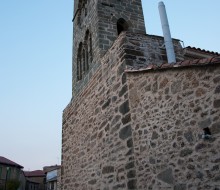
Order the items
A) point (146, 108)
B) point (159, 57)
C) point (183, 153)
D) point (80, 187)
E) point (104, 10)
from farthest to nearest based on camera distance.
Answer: point (104, 10) < point (80, 187) < point (159, 57) < point (146, 108) < point (183, 153)

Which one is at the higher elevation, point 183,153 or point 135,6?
point 135,6

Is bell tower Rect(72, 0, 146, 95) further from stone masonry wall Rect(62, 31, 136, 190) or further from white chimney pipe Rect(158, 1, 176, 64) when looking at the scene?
white chimney pipe Rect(158, 1, 176, 64)

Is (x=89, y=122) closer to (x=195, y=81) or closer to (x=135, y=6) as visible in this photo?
(x=195, y=81)

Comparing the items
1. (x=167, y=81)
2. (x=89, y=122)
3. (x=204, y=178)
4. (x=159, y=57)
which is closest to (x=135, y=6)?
(x=159, y=57)

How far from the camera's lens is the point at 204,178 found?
3.57m

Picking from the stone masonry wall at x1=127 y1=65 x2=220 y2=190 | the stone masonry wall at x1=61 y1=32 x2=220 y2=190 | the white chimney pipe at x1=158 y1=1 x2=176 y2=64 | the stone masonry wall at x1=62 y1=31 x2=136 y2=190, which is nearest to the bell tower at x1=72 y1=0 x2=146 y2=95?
the stone masonry wall at x1=62 y1=31 x2=136 y2=190

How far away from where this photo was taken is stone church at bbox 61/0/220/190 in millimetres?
3781

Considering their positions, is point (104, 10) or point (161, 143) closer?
point (161, 143)

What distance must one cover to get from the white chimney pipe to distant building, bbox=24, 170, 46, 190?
42246mm

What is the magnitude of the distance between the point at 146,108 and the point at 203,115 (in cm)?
126

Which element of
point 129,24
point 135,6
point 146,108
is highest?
point 135,6

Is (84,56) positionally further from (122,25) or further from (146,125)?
(146,125)

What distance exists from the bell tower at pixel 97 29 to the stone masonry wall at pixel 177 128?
3.08 metres

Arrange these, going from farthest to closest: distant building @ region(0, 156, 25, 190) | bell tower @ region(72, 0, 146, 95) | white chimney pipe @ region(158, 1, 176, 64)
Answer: distant building @ region(0, 156, 25, 190) < bell tower @ region(72, 0, 146, 95) < white chimney pipe @ region(158, 1, 176, 64)
